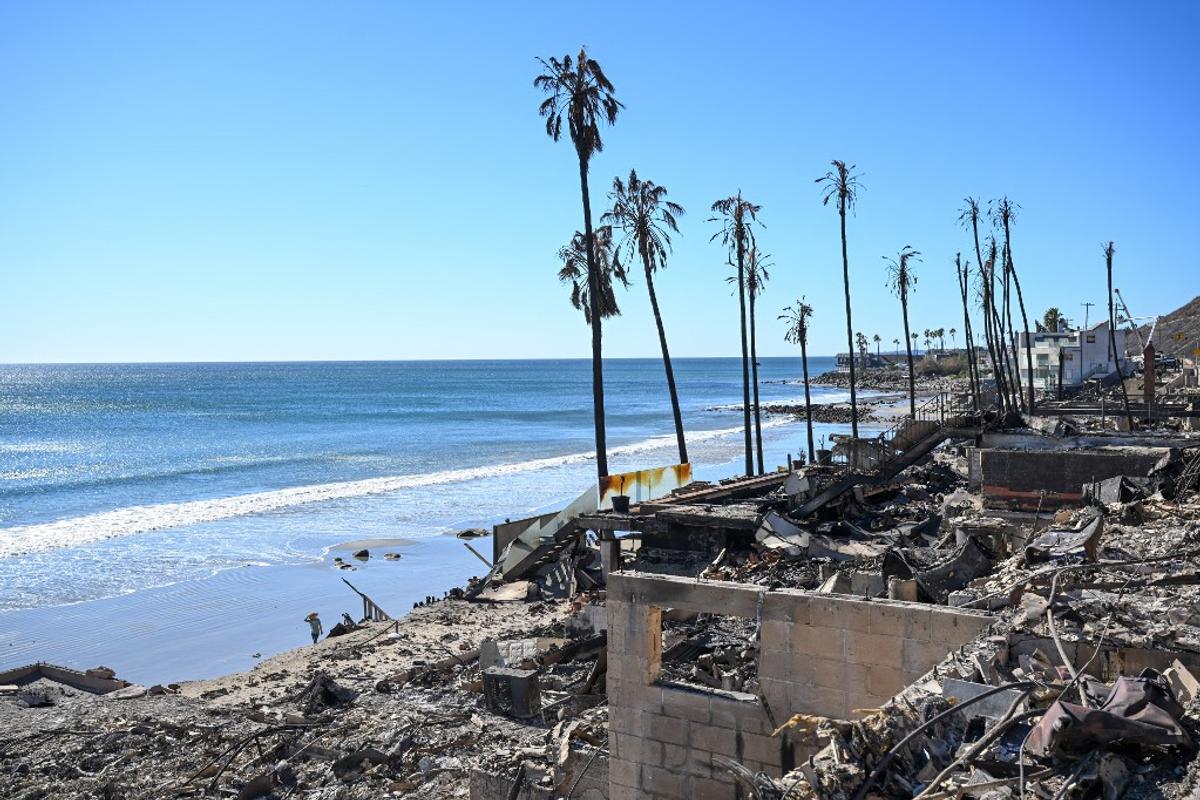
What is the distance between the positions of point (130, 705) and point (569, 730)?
865 centimetres

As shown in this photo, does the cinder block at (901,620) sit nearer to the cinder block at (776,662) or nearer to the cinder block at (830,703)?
the cinder block at (830,703)

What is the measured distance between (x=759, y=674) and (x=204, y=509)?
4054 cm

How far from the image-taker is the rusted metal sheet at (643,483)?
2439cm

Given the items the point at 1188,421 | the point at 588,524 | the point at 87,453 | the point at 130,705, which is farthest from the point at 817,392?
the point at 130,705

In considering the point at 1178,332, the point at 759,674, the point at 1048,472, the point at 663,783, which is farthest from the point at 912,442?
the point at 1178,332

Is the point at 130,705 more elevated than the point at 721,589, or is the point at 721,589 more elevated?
the point at 721,589

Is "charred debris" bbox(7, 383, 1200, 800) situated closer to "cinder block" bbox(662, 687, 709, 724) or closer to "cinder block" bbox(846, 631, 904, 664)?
"cinder block" bbox(662, 687, 709, 724)

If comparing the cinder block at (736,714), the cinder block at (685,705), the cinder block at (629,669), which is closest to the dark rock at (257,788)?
the cinder block at (629,669)

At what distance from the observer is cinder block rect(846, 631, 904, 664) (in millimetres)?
8102

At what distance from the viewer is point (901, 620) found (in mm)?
8078

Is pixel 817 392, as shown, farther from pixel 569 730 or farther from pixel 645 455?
pixel 569 730

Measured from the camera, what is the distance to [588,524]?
2303 cm

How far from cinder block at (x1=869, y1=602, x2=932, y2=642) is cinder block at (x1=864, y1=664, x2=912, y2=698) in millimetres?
307

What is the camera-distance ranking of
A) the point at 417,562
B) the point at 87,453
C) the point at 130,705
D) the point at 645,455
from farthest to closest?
1. the point at 87,453
2. the point at 645,455
3. the point at 417,562
4. the point at 130,705
